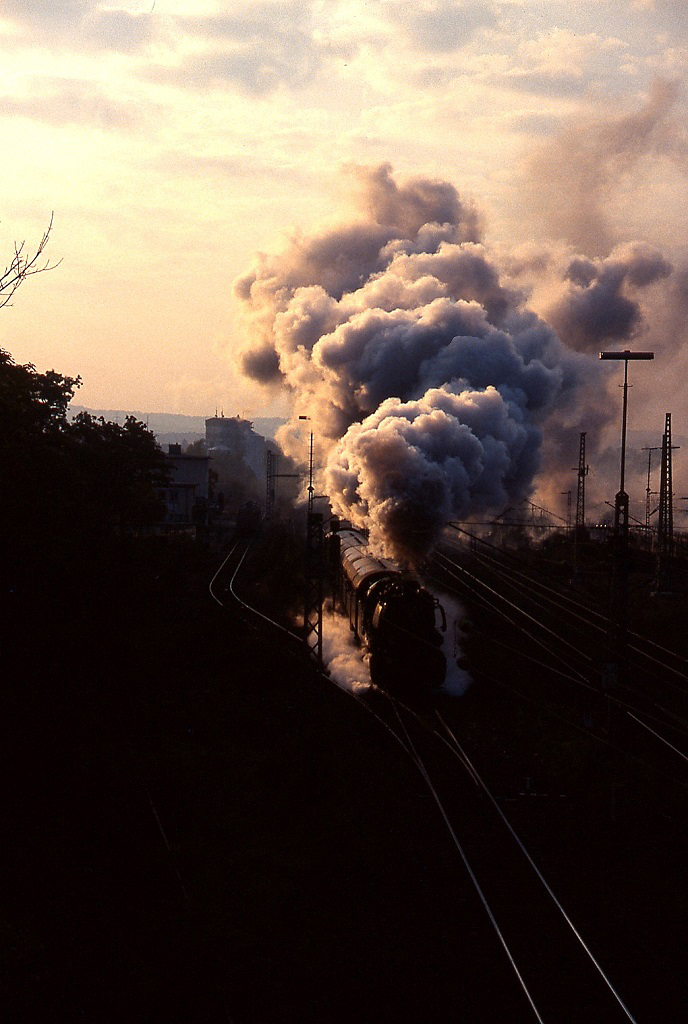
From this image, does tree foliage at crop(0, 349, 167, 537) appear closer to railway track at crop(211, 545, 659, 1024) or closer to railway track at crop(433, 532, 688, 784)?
railway track at crop(211, 545, 659, 1024)

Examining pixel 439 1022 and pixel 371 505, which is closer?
pixel 439 1022

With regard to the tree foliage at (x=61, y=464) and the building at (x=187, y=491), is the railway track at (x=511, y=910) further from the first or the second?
the building at (x=187, y=491)

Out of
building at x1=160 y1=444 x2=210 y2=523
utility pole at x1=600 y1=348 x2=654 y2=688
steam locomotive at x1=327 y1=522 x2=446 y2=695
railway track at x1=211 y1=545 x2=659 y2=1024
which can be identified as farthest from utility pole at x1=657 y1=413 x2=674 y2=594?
building at x1=160 y1=444 x2=210 y2=523

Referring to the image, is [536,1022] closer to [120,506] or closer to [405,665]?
[405,665]

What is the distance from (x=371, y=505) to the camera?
3092 cm

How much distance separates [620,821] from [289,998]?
889cm

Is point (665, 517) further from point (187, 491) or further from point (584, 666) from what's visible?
point (187, 491)

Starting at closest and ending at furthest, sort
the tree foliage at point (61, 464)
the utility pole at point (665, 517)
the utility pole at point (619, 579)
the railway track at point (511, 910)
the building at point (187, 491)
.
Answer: the railway track at point (511, 910), the utility pole at point (619, 579), the tree foliage at point (61, 464), the utility pole at point (665, 517), the building at point (187, 491)

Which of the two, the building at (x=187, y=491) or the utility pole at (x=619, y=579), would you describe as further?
the building at (x=187, y=491)

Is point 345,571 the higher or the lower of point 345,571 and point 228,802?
the higher

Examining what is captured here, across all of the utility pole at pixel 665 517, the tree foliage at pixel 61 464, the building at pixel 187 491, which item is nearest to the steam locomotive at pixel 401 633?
the tree foliage at pixel 61 464

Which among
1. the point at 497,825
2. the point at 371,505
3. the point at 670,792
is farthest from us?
the point at 371,505

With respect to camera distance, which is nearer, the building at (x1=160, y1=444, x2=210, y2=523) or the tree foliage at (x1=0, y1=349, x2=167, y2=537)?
the tree foliage at (x1=0, y1=349, x2=167, y2=537)

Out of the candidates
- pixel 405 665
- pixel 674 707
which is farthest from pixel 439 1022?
pixel 674 707
